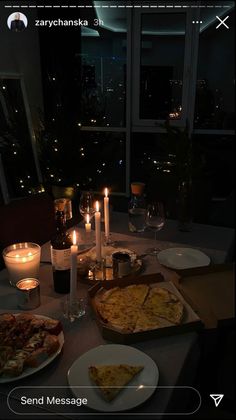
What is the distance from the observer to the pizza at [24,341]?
0.69m

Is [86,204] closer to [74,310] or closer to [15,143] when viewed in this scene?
[74,310]

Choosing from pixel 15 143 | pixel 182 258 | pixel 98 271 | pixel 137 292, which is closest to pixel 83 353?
pixel 137 292

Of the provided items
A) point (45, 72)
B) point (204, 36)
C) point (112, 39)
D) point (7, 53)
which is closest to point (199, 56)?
point (204, 36)

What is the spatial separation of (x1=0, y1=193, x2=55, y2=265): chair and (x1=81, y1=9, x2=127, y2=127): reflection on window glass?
245cm

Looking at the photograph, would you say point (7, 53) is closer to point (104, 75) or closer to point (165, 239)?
point (104, 75)

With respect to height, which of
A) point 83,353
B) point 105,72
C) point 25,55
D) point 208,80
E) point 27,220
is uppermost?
point 25,55

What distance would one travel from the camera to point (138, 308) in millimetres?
843

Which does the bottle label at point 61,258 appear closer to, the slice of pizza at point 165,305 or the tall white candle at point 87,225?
the slice of pizza at point 165,305

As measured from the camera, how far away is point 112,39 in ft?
11.5

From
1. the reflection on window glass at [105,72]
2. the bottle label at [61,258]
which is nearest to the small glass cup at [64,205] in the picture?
the bottle label at [61,258]

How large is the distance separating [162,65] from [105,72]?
0.60 meters

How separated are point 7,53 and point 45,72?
1.87 feet

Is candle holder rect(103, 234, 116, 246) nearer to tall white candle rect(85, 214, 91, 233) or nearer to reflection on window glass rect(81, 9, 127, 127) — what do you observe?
tall white candle rect(85, 214, 91, 233)

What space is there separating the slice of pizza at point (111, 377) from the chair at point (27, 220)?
720 mm
